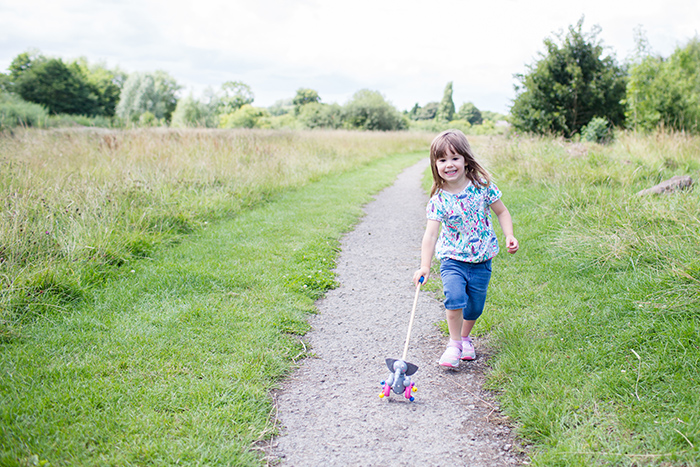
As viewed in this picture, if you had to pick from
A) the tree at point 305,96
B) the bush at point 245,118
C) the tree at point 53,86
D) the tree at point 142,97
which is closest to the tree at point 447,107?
the tree at point 305,96

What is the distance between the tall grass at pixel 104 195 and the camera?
4.32 m

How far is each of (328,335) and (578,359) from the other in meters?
2.06

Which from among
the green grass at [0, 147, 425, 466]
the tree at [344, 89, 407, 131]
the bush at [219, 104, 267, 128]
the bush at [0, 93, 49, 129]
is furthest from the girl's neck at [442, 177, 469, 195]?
the bush at [219, 104, 267, 128]

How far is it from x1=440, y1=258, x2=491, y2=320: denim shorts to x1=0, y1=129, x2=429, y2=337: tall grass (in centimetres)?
359

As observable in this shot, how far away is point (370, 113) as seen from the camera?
1539 inches

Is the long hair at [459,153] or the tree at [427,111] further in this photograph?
the tree at [427,111]

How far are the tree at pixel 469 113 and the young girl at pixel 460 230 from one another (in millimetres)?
70934

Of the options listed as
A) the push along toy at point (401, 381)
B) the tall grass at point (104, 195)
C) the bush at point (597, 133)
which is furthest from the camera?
the bush at point (597, 133)

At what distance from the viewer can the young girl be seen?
3.24 meters

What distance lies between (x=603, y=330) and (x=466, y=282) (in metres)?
1.15

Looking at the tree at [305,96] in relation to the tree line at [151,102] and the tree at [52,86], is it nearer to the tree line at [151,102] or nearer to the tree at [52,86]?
the tree line at [151,102]

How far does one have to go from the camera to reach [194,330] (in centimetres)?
367

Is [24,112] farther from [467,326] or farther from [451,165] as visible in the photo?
[467,326]

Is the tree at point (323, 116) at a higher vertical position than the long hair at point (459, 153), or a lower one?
higher
